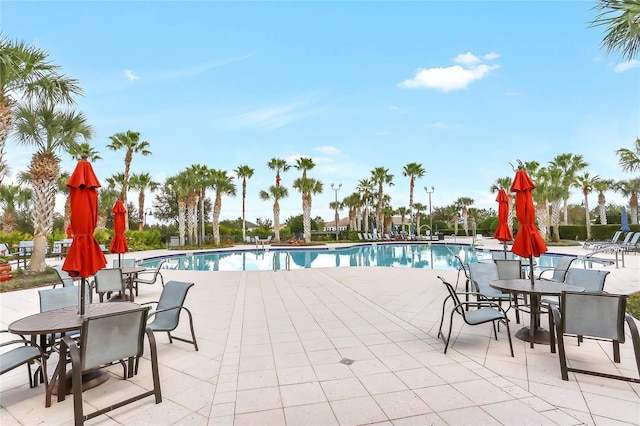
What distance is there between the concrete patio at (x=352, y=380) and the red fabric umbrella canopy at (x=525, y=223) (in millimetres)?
1187

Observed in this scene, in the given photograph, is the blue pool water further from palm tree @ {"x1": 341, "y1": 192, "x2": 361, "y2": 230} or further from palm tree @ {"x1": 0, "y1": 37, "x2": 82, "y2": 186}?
palm tree @ {"x1": 341, "y1": 192, "x2": 361, "y2": 230}

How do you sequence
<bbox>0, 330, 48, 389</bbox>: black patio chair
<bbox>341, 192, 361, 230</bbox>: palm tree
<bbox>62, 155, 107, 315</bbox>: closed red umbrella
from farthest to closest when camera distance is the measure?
<bbox>341, 192, 361, 230</bbox>: palm tree
<bbox>62, 155, 107, 315</bbox>: closed red umbrella
<bbox>0, 330, 48, 389</bbox>: black patio chair

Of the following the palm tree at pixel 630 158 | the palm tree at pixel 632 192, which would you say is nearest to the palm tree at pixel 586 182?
the palm tree at pixel 632 192

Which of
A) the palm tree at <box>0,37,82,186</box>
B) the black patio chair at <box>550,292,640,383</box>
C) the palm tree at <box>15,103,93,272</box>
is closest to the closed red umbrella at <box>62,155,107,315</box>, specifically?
the black patio chair at <box>550,292,640,383</box>

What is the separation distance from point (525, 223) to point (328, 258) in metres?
14.5

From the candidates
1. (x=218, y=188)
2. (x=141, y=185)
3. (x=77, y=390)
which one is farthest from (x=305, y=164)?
(x=77, y=390)

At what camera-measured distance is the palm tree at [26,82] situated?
25.7 ft

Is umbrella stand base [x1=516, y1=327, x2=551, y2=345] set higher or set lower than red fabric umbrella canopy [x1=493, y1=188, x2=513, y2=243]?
lower

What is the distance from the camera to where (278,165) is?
2950cm

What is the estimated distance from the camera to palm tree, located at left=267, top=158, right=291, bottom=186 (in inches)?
1155

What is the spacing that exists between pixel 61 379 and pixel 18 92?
9.80 meters

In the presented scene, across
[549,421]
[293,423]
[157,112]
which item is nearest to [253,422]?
[293,423]

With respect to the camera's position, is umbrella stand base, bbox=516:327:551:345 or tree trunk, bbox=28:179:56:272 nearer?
umbrella stand base, bbox=516:327:551:345

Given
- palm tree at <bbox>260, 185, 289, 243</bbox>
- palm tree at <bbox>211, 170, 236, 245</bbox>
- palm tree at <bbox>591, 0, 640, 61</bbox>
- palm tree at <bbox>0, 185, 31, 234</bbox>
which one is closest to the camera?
palm tree at <bbox>591, 0, 640, 61</bbox>
